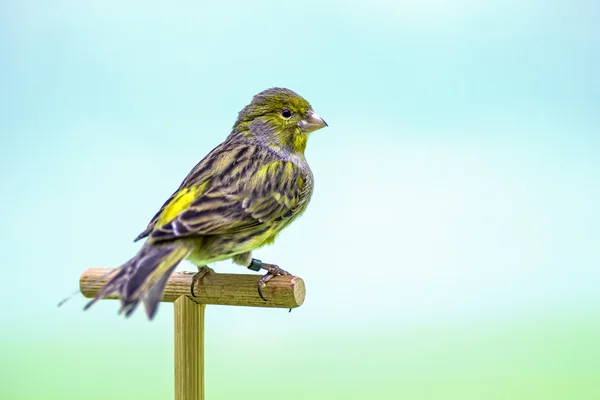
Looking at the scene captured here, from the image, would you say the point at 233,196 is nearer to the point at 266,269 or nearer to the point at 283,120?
the point at 266,269

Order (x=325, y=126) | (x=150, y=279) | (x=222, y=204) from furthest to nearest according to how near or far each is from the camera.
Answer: (x=325, y=126), (x=222, y=204), (x=150, y=279)

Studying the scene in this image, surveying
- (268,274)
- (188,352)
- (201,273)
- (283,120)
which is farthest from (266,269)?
(283,120)

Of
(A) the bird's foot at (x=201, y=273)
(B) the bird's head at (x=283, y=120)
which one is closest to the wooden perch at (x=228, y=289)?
(A) the bird's foot at (x=201, y=273)

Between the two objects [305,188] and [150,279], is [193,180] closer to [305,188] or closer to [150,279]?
[305,188]

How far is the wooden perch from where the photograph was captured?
2.27m

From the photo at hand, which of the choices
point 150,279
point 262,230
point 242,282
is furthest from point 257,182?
point 150,279

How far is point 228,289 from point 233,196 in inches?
12.7

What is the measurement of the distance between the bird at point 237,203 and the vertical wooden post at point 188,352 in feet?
0.47

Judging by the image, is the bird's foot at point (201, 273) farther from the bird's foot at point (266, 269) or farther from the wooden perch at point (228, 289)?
the bird's foot at point (266, 269)

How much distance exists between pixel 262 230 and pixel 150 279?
1.68 ft

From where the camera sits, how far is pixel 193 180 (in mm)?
2355

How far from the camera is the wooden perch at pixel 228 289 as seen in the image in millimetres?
2270

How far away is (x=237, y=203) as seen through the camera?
7.40 feet

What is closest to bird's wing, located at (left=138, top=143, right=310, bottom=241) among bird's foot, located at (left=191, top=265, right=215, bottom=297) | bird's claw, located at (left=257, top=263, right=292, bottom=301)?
bird's claw, located at (left=257, top=263, right=292, bottom=301)
